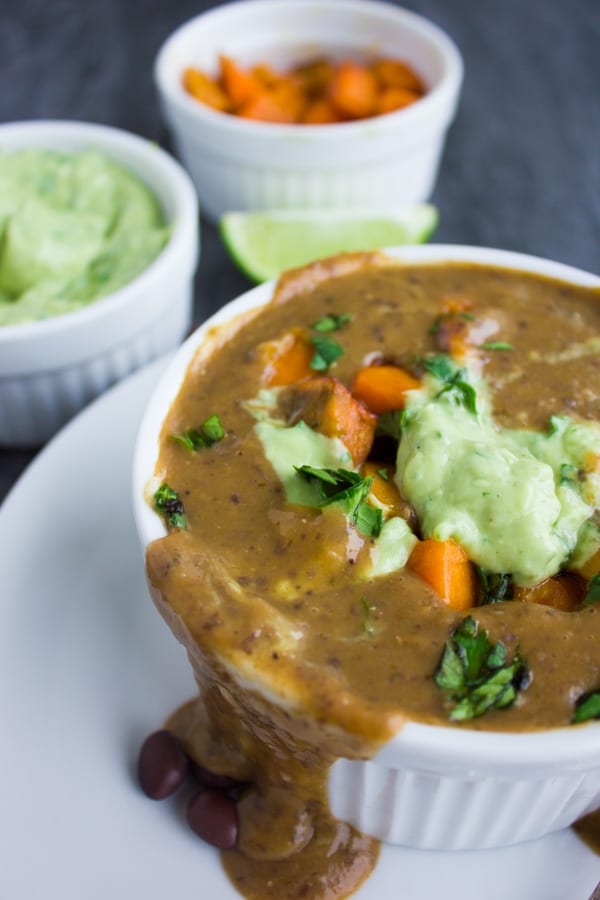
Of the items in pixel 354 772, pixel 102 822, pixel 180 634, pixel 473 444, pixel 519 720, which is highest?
pixel 473 444

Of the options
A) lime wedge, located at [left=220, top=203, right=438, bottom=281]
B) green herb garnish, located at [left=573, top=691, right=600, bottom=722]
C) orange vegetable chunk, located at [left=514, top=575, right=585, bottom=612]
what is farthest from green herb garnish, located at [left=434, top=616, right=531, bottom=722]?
lime wedge, located at [left=220, top=203, right=438, bottom=281]

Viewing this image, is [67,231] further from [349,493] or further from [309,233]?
[349,493]

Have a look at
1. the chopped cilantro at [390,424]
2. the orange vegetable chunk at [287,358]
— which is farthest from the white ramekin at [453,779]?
the chopped cilantro at [390,424]

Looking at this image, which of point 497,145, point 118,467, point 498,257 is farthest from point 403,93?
point 118,467

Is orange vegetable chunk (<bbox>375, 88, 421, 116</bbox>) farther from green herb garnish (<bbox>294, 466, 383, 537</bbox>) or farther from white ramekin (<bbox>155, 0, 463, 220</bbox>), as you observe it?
green herb garnish (<bbox>294, 466, 383, 537</bbox>)

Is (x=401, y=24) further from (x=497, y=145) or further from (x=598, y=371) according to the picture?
(x=598, y=371)

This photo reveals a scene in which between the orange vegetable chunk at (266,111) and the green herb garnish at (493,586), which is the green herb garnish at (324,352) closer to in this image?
the green herb garnish at (493,586)
